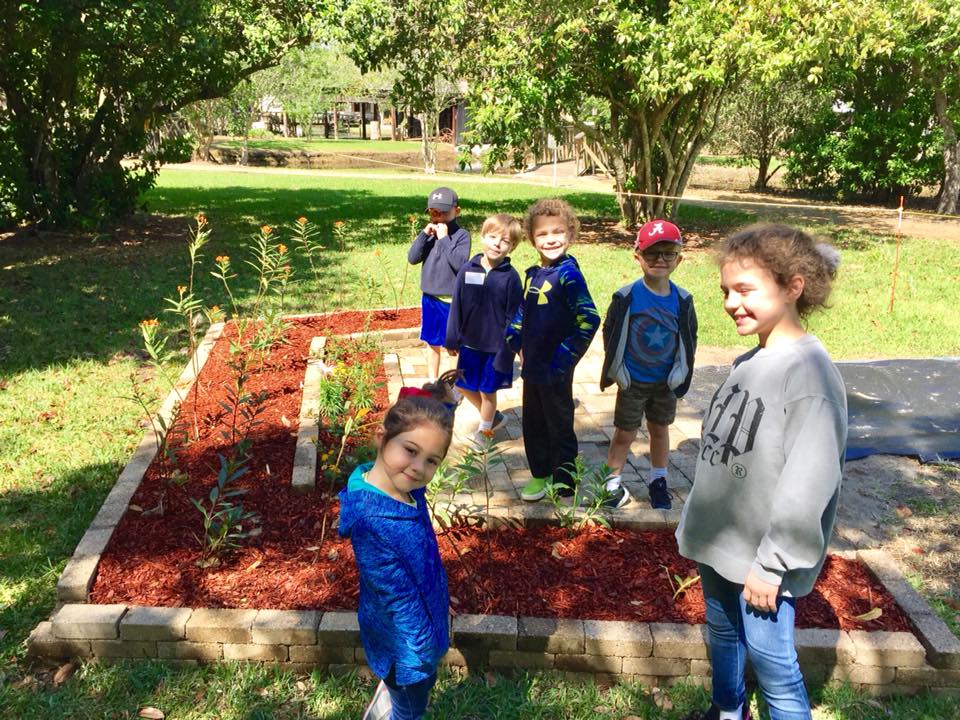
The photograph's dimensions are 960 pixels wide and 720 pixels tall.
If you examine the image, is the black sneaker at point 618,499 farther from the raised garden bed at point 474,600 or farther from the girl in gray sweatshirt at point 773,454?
the girl in gray sweatshirt at point 773,454

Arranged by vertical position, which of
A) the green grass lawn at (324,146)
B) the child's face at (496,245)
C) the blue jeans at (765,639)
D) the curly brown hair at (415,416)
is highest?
the green grass lawn at (324,146)

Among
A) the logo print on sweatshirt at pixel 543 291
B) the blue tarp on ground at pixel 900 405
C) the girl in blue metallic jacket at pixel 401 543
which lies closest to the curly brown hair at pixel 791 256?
the girl in blue metallic jacket at pixel 401 543

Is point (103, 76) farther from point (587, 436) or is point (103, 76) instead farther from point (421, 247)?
point (587, 436)

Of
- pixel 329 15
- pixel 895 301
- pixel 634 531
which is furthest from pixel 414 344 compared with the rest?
pixel 329 15

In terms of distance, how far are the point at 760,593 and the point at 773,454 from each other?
405mm

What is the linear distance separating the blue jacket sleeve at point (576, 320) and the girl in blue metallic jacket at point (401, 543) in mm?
1588

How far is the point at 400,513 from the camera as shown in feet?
7.47

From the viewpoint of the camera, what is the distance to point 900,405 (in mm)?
5848

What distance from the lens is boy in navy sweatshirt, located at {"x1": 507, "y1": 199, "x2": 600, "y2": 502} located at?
385 centimetres

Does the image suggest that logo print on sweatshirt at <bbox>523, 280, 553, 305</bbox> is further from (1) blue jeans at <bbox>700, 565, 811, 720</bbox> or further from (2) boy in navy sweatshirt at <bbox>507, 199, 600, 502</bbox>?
(1) blue jeans at <bbox>700, 565, 811, 720</bbox>

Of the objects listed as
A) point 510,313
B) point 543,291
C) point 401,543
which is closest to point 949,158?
point 510,313

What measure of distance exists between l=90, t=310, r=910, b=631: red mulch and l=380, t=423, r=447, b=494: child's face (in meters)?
1.24

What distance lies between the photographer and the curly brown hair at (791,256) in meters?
2.25

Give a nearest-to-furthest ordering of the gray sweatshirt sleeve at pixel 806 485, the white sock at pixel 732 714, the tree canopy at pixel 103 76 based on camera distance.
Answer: the gray sweatshirt sleeve at pixel 806 485 < the white sock at pixel 732 714 < the tree canopy at pixel 103 76
